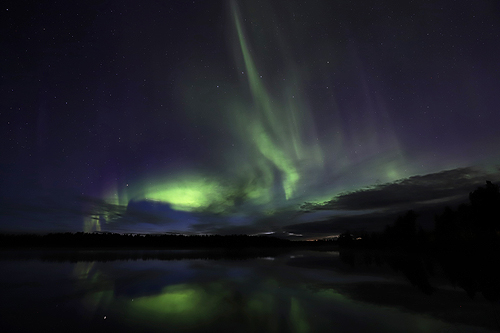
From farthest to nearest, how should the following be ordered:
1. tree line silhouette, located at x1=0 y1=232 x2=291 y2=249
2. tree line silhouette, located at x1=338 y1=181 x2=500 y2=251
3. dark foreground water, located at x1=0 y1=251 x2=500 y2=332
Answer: tree line silhouette, located at x1=0 y1=232 x2=291 y2=249
tree line silhouette, located at x1=338 y1=181 x2=500 y2=251
dark foreground water, located at x1=0 y1=251 x2=500 y2=332

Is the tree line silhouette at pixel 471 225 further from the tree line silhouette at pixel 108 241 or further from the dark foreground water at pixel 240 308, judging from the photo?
the tree line silhouette at pixel 108 241

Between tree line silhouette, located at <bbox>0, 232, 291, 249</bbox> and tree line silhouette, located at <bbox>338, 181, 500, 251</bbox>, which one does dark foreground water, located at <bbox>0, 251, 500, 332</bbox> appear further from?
tree line silhouette, located at <bbox>0, 232, 291, 249</bbox>

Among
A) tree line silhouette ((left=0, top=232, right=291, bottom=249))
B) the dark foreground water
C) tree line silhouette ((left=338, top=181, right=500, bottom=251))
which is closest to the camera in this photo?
the dark foreground water

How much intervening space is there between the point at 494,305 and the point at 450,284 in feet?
20.6

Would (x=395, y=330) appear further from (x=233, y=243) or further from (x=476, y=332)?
(x=233, y=243)

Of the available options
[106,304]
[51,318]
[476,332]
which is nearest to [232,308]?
[106,304]

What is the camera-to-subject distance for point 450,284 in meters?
18.0

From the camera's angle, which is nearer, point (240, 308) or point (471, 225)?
point (240, 308)

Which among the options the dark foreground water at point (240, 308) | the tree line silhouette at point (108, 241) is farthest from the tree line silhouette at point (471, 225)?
the tree line silhouette at point (108, 241)

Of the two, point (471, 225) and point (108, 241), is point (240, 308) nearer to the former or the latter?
point (471, 225)

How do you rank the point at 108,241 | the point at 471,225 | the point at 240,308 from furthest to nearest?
the point at 108,241 < the point at 471,225 < the point at 240,308

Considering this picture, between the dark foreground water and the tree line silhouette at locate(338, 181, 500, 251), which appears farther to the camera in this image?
the tree line silhouette at locate(338, 181, 500, 251)

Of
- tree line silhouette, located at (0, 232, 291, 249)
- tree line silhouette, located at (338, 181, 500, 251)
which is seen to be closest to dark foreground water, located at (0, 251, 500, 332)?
tree line silhouette, located at (338, 181, 500, 251)

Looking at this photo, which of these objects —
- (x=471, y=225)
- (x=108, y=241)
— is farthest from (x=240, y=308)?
(x=108, y=241)
